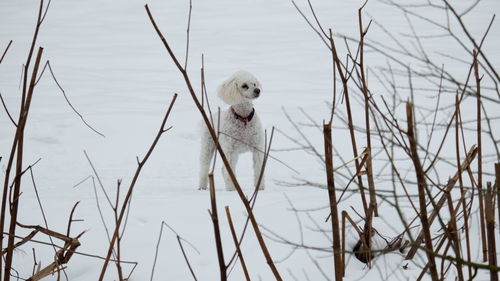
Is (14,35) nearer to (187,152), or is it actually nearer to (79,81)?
(79,81)

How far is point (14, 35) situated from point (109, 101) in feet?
23.8

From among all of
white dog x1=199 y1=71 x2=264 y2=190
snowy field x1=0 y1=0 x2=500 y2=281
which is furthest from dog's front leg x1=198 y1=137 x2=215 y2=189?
snowy field x1=0 y1=0 x2=500 y2=281

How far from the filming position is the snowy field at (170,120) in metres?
2.36

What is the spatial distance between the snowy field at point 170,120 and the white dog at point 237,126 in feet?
1.14

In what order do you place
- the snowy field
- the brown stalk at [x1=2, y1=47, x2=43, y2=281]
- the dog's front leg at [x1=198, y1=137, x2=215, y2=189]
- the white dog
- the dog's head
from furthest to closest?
the dog's front leg at [x1=198, y1=137, x2=215, y2=189] → the dog's head → the white dog → the snowy field → the brown stalk at [x1=2, y1=47, x2=43, y2=281]

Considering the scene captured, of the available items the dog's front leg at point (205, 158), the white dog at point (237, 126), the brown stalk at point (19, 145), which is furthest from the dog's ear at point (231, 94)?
the brown stalk at point (19, 145)

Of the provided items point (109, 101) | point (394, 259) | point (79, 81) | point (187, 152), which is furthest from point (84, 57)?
point (394, 259)

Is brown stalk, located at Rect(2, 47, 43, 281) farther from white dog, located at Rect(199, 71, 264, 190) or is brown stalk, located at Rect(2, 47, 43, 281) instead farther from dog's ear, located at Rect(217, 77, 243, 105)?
dog's ear, located at Rect(217, 77, 243, 105)

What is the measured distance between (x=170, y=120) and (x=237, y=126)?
3227 millimetres

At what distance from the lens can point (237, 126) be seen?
5.01 metres

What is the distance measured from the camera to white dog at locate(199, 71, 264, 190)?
16.1 ft

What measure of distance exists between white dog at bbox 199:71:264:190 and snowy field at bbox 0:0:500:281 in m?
0.35

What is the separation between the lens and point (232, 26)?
15.8m

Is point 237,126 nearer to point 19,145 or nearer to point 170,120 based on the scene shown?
point 170,120
